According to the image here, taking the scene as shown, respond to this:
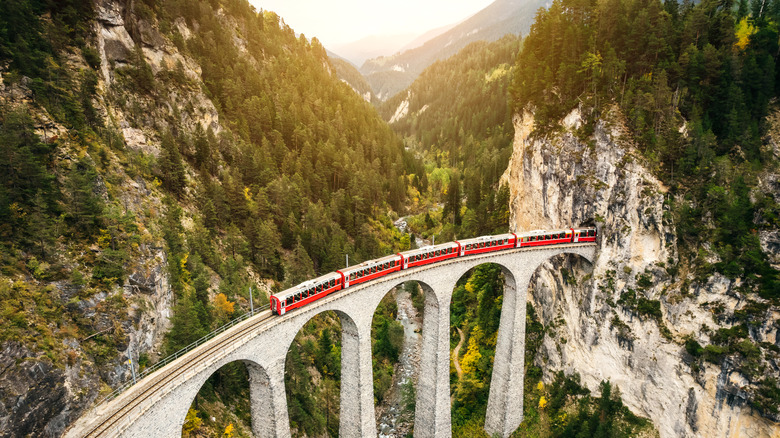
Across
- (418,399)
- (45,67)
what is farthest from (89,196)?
(418,399)

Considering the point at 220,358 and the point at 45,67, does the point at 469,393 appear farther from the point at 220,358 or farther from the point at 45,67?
the point at 45,67

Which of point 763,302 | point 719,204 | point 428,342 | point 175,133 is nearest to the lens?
point 763,302

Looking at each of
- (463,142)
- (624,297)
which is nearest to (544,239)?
(624,297)

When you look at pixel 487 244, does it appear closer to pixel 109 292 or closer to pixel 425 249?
pixel 425 249

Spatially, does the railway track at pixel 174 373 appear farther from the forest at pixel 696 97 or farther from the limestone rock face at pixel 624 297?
the forest at pixel 696 97

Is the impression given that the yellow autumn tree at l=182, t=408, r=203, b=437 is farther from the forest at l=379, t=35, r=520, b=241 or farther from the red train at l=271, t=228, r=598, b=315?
the forest at l=379, t=35, r=520, b=241

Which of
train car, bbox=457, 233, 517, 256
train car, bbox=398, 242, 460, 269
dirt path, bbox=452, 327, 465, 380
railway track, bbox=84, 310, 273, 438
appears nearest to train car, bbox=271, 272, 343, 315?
railway track, bbox=84, 310, 273, 438
